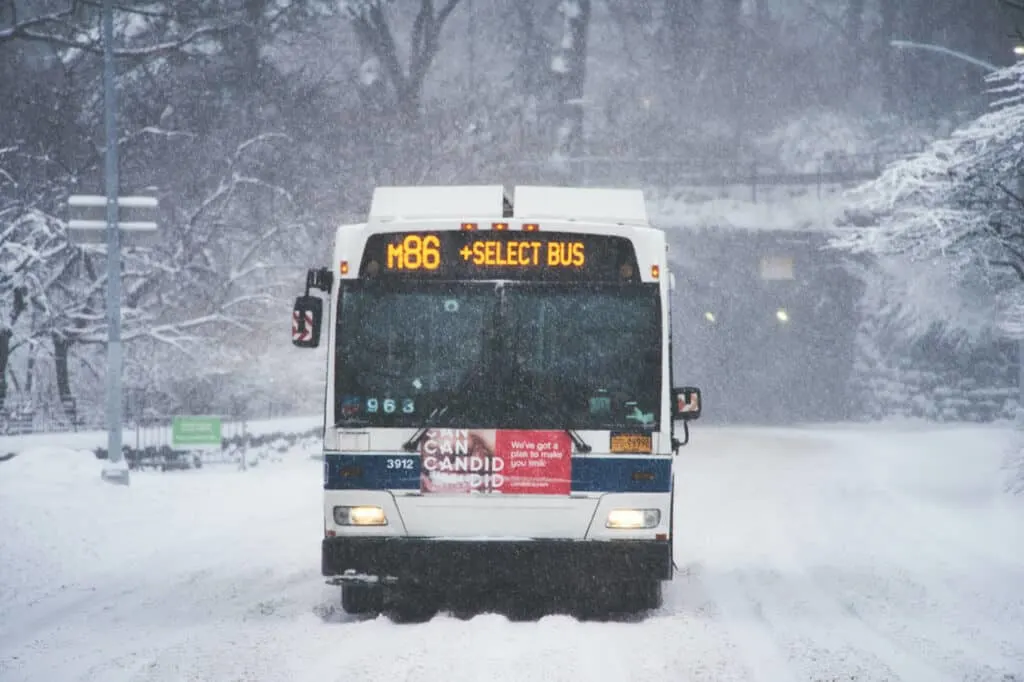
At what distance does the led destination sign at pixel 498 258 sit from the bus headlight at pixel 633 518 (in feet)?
5.65

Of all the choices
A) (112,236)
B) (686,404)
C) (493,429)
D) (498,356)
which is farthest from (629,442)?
(112,236)

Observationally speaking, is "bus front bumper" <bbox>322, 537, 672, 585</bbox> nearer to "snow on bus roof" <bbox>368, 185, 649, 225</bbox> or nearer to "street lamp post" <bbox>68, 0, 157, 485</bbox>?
"snow on bus roof" <bbox>368, 185, 649, 225</bbox>

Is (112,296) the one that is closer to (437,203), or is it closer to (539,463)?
(437,203)

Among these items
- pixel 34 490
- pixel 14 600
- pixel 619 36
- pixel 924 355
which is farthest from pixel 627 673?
pixel 619 36

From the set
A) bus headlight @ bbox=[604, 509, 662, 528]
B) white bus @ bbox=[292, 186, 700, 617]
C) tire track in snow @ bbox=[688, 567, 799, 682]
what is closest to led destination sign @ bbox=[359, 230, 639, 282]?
white bus @ bbox=[292, 186, 700, 617]

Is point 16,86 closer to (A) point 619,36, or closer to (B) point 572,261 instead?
(B) point 572,261

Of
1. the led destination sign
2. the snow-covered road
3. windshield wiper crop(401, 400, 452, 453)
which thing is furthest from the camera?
the led destination sign

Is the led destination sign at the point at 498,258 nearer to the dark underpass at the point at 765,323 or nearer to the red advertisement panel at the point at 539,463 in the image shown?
the red advertisement panel at the point at 539,463

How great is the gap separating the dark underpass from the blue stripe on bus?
124 feet

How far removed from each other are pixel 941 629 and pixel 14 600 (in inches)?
Answer: 293

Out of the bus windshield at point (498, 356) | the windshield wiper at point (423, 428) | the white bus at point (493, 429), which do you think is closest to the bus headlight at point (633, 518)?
the white bus at point (493, 429)

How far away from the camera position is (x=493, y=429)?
31.0 feet

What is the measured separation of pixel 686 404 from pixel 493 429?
171 centimetres

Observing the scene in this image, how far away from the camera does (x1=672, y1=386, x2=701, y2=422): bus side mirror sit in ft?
33.1
